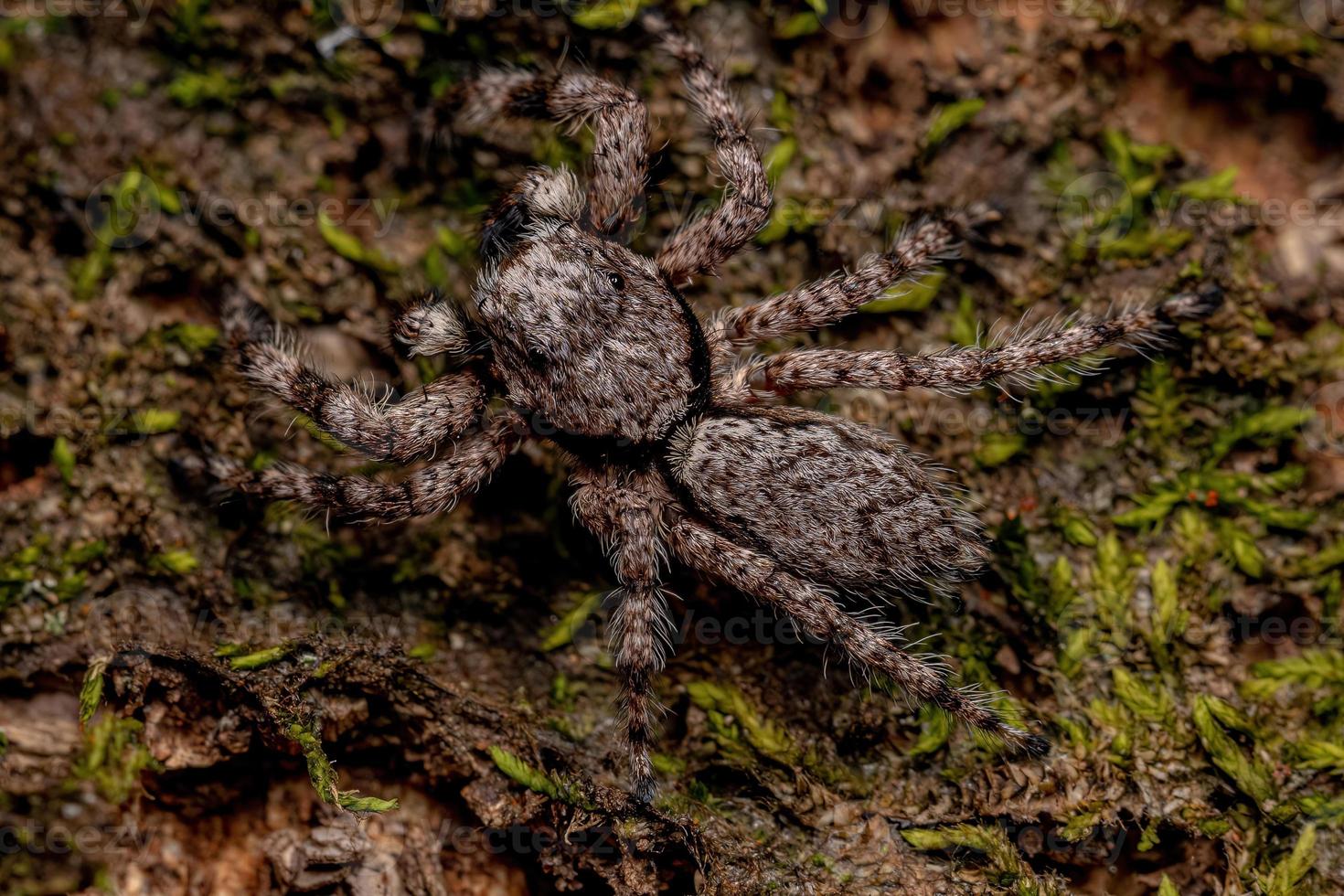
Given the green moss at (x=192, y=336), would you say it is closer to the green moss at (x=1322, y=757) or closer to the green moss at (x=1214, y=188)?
the green moss at (x=1214, y=188)

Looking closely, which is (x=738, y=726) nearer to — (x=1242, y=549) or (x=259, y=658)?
(x=259, y=658)

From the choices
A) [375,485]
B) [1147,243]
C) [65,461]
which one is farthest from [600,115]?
[65,461]

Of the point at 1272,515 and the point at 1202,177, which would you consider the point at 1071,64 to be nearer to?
the point at 1202,177

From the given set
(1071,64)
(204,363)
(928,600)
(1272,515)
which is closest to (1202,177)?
(1071,64)

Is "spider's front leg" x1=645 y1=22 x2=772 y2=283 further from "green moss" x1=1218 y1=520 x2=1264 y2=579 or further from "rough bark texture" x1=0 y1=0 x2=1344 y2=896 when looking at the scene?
"green moss" x1=1218 y1=520 x2=1264 y2=579

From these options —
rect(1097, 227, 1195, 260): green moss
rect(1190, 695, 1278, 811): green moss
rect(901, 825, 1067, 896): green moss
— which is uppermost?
rect(1097, 227, 1195, 260): green moss

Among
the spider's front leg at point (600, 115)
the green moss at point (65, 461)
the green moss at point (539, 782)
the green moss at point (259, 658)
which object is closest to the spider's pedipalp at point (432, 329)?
the spider's front leg at point (600, 115)

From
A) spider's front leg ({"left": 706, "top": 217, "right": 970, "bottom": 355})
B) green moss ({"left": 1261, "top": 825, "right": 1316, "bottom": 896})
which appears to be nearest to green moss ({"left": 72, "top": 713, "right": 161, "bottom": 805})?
spider's front leg ({"left": 706, "top": 217, "right": 970, "bottom": 355})
